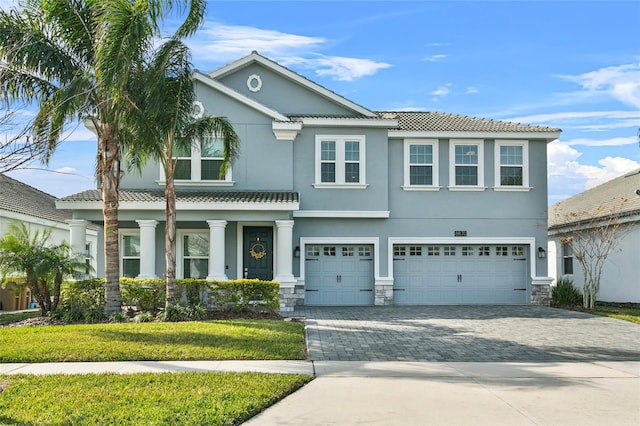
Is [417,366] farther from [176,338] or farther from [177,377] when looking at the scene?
[176,338]

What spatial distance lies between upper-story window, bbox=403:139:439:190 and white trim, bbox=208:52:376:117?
1875 mm

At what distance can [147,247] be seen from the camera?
19812mm

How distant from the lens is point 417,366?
10.5m

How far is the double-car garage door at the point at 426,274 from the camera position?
72.5 feet

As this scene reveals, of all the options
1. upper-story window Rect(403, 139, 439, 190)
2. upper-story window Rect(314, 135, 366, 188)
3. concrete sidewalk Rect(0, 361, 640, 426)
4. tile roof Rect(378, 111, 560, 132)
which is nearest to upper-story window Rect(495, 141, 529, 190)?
tile roof Rect(378, 111, 560, 132)

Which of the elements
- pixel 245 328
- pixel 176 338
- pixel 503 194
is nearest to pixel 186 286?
pixel 245 328

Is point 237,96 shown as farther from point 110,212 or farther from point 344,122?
point 110,212

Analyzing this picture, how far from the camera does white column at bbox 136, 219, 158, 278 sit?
19625 mm

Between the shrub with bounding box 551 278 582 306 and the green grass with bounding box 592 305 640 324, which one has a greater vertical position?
the shrub with bounding box 551 278 582 306

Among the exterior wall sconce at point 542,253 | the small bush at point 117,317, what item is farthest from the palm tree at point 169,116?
the exterior wall sconce at point 542,253

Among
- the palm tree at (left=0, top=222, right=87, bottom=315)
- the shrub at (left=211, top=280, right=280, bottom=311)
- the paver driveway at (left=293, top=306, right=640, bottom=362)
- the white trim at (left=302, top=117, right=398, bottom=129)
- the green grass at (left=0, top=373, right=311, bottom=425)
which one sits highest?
the white trim at (left=302, top=117, right=398, bottom=129)

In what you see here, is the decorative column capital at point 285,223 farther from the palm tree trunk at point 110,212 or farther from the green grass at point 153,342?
the green grass at point 153,342

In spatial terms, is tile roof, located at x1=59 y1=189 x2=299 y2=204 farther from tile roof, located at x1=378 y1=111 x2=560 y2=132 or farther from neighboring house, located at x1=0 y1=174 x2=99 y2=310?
tile roof, located at x1=378 y1=111 x2=560 y2=132

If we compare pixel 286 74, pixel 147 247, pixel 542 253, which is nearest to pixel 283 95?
pixel 286 74
